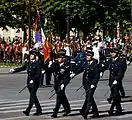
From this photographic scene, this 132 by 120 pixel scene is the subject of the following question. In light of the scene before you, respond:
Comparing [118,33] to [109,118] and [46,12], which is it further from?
[109,118]

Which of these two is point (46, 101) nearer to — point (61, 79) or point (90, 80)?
point (61, 79)

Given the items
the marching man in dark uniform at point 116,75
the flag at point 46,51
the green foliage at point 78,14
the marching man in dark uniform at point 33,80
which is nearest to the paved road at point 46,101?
the marching man in dark uniform at point 33,80

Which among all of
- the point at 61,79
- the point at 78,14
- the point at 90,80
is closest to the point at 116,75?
the point at 90,80

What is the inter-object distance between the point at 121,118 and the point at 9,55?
26441mm

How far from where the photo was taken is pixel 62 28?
64.6m

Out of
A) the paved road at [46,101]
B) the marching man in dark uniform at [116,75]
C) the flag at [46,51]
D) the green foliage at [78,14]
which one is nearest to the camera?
the paved road at [46,101]

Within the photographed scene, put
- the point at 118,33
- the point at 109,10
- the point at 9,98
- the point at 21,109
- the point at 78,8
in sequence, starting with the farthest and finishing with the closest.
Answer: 1. the point at 118,33
2. the point at 109,10
3. the point at 78,8
4. the point at 9,98
5. the point at 21,109

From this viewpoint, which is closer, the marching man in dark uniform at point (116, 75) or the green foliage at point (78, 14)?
the marching man in dark uniform at point (116, 75)

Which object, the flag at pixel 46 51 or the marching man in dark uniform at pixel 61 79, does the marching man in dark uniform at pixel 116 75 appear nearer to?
the marching man in dark uniform at pixel 61 79

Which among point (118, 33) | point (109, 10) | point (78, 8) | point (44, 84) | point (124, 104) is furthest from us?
point (118, 33)

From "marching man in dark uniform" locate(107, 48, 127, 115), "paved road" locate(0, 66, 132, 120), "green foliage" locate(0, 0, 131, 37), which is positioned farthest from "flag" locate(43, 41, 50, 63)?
"green foliage" locate(0, 0, 131, 37)

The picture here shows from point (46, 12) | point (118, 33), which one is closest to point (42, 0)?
point (46, 12)

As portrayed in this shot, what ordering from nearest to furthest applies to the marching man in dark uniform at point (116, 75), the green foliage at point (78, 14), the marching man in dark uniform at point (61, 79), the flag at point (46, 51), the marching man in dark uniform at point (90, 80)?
the marching man in dark uniform at point (90, 80) < the marching man in dark uniform at point (61, 79) < the marching man in dark uniform at point (116, 75) < the flag at point (46, 51) < the green foliage at point (78, 14)

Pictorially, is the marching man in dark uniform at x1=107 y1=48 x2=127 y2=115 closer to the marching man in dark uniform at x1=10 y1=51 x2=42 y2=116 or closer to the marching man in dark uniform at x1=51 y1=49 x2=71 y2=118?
the marching man in dark uniform at x1=51 y1=49 x2=71 y2=118
